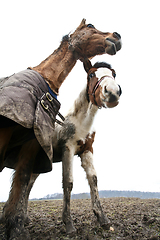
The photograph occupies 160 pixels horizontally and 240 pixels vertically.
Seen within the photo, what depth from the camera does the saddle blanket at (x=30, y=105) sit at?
140cm

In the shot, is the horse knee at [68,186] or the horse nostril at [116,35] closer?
the horse nostril at [116,35]

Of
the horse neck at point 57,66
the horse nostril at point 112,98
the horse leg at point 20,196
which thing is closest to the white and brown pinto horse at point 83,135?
the horse nostril at point 112,98

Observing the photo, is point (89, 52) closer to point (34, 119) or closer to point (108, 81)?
point (108, 81)

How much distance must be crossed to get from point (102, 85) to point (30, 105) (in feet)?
3.91

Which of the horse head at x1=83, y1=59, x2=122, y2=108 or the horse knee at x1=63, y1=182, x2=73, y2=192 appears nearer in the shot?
the horse head at x1=83, y1=59, x2=122, y2=108

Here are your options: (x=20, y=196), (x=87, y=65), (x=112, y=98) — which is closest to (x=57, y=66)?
(x=87, y=65)

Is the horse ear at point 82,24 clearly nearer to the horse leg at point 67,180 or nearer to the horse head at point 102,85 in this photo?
the horse head at point 102,85

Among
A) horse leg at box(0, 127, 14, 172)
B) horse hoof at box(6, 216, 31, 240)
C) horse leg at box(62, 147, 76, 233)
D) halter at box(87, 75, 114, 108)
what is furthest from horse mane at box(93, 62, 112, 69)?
horse hoof at box(6, 216, 31, 240)

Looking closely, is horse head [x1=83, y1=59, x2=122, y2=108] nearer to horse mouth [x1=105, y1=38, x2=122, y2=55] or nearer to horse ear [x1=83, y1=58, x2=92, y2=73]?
horse ear [x1=83, y1=58, x2=92, y2=73]

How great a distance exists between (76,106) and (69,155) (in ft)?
3.37

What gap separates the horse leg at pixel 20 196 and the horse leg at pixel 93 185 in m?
1.27

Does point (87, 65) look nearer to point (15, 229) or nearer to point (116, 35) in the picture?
point (116, 35)

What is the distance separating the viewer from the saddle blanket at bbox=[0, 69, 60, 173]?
1401 mm

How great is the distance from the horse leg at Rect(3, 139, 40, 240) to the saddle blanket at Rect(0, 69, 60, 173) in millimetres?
261
